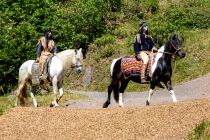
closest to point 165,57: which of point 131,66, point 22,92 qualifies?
point 131,66

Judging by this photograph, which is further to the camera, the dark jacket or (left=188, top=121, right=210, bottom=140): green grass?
the dark jacket

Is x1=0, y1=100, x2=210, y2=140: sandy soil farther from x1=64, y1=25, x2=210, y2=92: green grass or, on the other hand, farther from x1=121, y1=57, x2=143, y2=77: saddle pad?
x1=64, y1=25, x2=210, y2=92: green grass

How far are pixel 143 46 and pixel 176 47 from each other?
1229 mm

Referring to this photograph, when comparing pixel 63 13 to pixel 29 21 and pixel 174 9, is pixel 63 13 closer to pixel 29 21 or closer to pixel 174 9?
pixel 29 21

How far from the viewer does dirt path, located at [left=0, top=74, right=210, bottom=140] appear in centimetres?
1304

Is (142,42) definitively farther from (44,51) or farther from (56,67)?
(44,51)

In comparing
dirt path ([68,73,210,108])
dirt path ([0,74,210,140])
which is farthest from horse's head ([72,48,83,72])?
dirt path ([68,73,210,108])

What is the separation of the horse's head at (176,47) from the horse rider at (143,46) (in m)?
0.74

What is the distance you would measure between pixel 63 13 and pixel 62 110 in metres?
28.5

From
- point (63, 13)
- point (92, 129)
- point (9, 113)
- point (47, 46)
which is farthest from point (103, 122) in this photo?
point (63, 13)

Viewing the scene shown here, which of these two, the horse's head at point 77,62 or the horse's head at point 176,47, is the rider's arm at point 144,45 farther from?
the horse's head at point 77,62

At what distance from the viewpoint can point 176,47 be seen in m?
17.7

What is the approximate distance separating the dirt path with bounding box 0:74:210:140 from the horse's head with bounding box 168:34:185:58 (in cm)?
299

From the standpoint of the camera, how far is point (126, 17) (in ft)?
146
